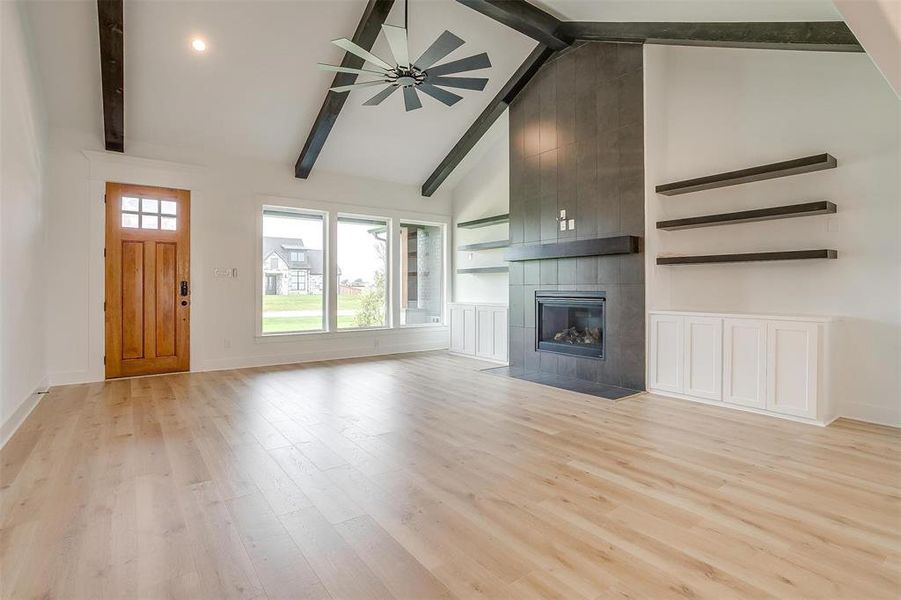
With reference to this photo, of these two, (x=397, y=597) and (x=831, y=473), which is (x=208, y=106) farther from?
(x=831, y=473)

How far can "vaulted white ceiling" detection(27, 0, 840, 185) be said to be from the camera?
418 cm

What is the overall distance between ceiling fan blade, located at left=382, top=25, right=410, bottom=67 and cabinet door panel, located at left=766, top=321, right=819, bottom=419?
3.93 metres

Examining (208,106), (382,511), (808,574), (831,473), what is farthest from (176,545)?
(208,106)

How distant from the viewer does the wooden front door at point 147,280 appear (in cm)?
546

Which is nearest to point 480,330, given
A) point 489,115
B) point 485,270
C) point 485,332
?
point 485,332

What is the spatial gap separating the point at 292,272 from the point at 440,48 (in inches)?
169

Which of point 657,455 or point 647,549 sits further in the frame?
point 657,455

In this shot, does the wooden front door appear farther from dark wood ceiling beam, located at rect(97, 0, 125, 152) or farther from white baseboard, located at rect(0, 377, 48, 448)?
white baseboard, located at rect(0, 377, 48, 448)

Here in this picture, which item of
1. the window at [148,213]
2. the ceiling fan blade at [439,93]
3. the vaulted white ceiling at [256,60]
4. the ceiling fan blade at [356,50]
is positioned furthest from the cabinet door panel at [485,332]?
the window at [148,213]

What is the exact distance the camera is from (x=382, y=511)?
220cm

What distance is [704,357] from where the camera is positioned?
4250 mm

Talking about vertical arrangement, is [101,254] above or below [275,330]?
above

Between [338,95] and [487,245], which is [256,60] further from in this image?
[487,245]

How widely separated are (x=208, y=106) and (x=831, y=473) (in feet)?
22.9
